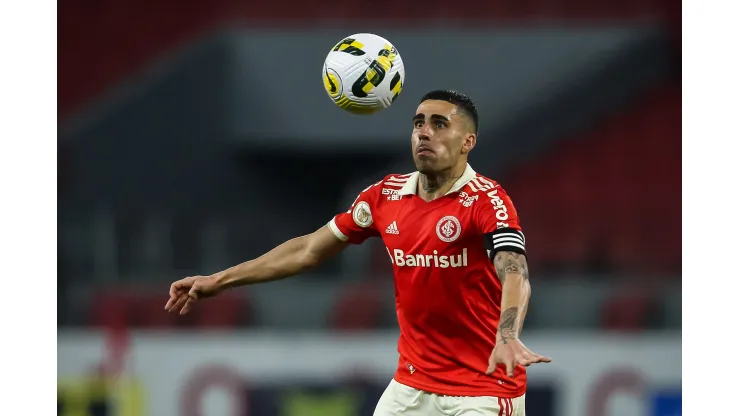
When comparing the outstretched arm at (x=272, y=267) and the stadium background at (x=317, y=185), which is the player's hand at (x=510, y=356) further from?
the stadium background at (x=317, y=185)

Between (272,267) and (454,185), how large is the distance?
1.05 m

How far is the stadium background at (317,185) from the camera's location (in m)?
9.33

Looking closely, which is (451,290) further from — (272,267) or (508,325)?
(272,267)

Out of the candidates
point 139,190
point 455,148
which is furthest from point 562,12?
point 455,148

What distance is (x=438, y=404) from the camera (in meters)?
5.02

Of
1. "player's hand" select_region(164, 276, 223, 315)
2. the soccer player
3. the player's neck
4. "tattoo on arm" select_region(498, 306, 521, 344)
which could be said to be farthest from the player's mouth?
"player's hand" select_region(164, 276, 223, 315)

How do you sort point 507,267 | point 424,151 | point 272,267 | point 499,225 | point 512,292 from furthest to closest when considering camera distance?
1. point 272,267
2. point 424,151
3. point 499,225
4. point 507,267
5. point 512,292

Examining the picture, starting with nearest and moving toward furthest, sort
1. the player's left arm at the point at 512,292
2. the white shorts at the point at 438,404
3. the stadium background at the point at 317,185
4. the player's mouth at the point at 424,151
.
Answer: the player's left arm at the point at 512,292, the white shorts at the point at 438,404, the player's mouth at the point at 424,151, the stadium background at the point at 317,185

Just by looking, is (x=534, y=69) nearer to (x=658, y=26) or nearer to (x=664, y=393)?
(x=658, y=26)

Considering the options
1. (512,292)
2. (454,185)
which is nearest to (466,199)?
(454,185)

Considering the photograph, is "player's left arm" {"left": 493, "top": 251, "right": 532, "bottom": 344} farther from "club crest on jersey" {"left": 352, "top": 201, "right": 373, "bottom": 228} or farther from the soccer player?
"club crest on jersey" {"left": 352, "top": 201, "right": 373, "bottom": 228}

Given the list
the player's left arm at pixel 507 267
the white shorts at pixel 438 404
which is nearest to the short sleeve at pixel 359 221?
the player's left arm at pixel 507 267

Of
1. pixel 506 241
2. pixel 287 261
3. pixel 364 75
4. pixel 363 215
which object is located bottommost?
pixel 287 261

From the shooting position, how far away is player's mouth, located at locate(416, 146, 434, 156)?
16.6ft
